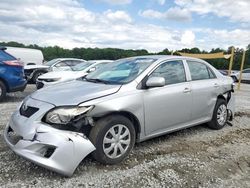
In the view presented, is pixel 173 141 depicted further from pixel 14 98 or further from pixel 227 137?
pixel 14 98

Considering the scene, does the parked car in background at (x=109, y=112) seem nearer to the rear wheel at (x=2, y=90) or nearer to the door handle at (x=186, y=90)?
the door handle at (x=186, y=90)

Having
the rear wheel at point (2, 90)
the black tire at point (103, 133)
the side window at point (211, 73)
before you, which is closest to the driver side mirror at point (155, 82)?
the black tire at point (103, 133)

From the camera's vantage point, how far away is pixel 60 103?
12.1ft

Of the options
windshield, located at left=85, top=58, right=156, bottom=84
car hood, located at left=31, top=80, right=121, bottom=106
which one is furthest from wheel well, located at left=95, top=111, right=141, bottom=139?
windshield, located at left=85, top=58, right=156, bottom=84

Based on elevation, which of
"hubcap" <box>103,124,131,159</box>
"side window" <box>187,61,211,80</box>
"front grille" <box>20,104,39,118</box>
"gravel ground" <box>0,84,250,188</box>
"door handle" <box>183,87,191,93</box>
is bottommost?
"gravel ground" <box>0,84,250,188</box>

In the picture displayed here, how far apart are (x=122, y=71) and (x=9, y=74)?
4786mm

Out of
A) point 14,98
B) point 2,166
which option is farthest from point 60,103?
point 14,98

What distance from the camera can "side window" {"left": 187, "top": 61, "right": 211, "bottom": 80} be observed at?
17.8ft

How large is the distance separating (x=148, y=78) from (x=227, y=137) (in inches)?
85.5

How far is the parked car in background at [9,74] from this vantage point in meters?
8.29

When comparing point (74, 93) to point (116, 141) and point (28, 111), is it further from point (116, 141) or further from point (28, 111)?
point (116, 141)

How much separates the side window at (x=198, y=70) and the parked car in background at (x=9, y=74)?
17.1 ft

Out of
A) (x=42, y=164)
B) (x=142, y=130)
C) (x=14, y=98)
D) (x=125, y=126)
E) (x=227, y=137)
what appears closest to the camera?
(x=42, y=164)

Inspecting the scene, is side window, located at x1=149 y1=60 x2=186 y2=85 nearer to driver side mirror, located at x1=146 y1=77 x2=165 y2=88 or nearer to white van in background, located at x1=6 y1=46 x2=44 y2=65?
driver side mirror, located at x1=146 y1=77 x2=165 y2=88
